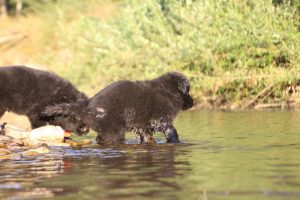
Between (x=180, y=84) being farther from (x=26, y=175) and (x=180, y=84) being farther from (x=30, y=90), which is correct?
(x=26, y=175)

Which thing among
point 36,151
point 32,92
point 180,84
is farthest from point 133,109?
point 32,92

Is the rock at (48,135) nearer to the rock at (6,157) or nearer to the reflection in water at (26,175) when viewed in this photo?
the rock at (6,157)

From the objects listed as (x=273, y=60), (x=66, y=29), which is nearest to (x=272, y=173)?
(x=273, y=60)

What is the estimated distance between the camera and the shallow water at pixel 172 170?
6.20 metres

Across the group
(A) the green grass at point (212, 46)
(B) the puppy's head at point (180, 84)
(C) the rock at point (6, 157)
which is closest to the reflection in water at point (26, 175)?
(C) the rock at point (6, 157)

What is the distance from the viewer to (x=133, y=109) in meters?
10.1

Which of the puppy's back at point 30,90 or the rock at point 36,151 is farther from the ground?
the puppy's back at point 30,90

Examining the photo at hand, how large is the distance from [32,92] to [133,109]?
225 centimetres

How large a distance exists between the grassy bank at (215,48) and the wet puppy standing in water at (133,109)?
15.8ft

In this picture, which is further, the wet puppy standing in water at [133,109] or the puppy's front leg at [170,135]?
the puppy's front leg at [170,135]

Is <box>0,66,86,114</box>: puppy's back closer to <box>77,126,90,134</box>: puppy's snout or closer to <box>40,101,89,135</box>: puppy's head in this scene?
<box>40,101,89,135</box>: puppy's head

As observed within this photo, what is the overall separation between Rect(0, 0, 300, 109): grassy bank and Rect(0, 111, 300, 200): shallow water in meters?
3.91

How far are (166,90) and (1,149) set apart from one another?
249 cm

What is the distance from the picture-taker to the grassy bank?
1491cm
